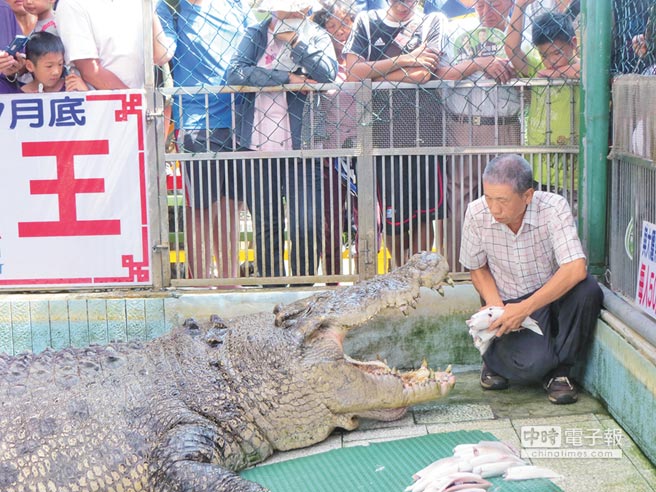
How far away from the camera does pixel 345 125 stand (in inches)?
221

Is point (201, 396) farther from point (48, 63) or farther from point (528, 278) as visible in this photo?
point (48, 63)

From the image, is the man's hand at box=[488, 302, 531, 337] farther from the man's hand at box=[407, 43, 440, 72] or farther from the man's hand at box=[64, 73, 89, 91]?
the man's hand at box=[64, 73, 89, 91]

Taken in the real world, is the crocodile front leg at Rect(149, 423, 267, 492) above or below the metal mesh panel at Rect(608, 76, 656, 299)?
below

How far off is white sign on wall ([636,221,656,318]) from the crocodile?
3.22 ft

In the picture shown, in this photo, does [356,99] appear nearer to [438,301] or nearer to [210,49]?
[210,49]

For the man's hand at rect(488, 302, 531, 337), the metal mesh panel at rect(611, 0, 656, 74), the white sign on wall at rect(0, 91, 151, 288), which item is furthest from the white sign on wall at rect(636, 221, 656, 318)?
the white sign on wall at rect(0, 91, 151, 288)

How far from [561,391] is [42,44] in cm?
364

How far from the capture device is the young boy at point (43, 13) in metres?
5.56

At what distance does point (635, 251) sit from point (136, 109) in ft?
9.95

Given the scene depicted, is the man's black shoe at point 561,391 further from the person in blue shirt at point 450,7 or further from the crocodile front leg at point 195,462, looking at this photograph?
the person in blue shirt at point 450,7

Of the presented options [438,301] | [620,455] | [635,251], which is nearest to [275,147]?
[438,301]

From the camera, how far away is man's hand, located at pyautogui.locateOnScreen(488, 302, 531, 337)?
4.77 meters

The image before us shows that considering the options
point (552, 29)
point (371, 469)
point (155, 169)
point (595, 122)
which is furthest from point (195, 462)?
point (552, 29)

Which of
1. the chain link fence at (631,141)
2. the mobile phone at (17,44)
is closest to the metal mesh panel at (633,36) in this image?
the chain link fence at (631,141)
